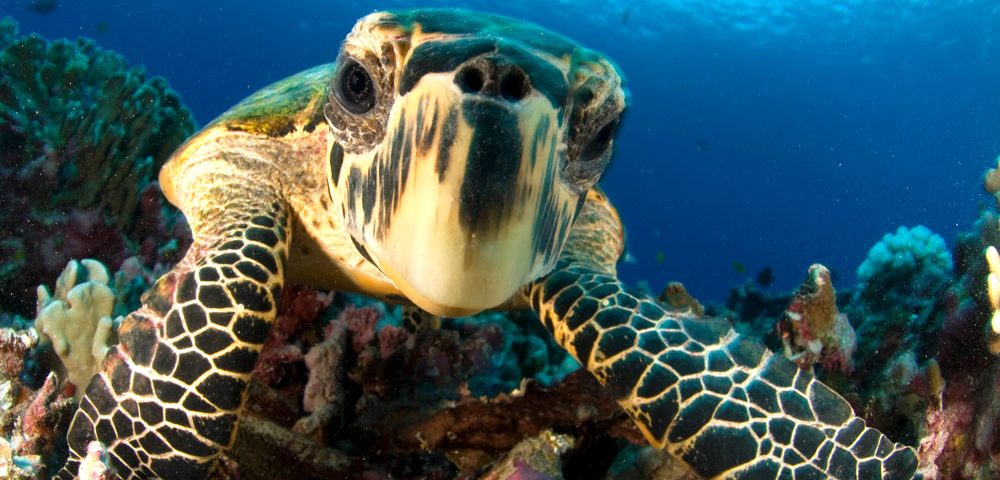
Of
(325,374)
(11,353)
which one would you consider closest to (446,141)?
(325,374)

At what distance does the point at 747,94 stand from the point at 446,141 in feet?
168

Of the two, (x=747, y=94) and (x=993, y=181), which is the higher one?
(x=993, y=181)

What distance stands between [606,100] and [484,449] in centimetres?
133

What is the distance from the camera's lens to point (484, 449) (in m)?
2.19

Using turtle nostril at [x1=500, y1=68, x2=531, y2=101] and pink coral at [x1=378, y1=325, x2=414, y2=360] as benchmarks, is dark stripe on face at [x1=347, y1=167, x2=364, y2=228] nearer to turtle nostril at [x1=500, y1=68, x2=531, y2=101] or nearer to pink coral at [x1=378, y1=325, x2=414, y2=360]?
turtle nostril at [x1=500, y1=68, x2=531, y2=101]

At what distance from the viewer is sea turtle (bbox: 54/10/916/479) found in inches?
58.1

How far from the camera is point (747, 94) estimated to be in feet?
155

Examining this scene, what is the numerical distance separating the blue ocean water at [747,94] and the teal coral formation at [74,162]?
43.4 ft

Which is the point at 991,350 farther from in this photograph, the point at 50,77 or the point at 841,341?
the point at 50,77

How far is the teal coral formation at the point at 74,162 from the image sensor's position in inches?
150

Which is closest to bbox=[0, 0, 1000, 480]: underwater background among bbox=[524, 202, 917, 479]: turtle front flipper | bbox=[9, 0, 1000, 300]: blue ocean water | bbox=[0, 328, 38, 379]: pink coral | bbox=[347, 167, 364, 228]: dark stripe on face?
bbox=[0, 328, 38, 379]: pink coral

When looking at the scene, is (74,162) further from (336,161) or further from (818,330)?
(818,330)

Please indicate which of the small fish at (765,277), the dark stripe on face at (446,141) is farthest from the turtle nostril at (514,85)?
the small fish at (765,277)

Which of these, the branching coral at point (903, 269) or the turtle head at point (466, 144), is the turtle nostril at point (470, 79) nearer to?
the turtle head at point (466, 144)
